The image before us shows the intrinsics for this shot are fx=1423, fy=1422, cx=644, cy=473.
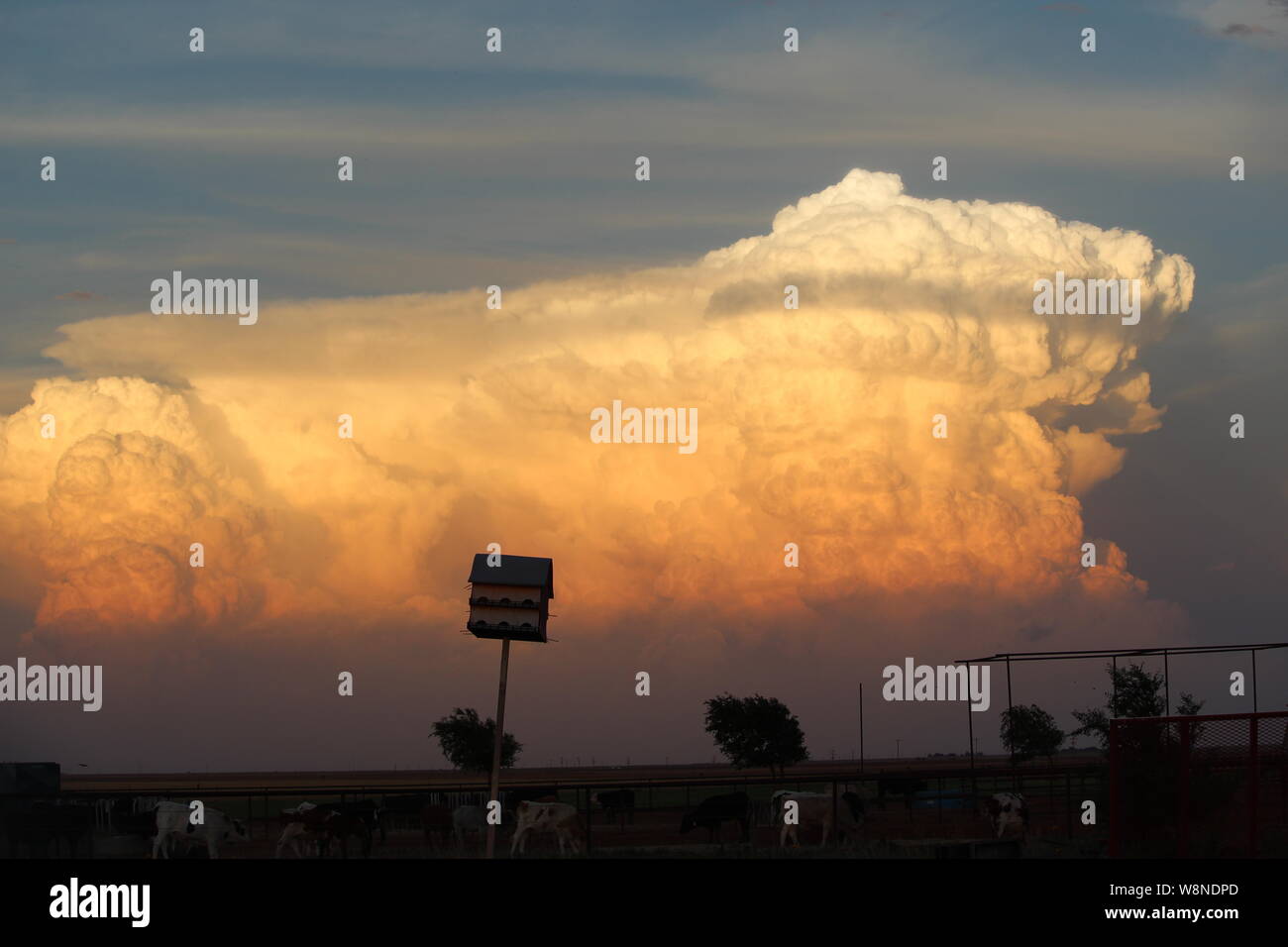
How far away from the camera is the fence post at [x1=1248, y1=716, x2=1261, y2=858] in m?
20.9

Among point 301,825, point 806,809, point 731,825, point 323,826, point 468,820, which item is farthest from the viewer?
point 731,825

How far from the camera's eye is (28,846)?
27.7 meters

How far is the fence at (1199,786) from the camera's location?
21.9 metres

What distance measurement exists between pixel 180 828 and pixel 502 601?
945 centimetres

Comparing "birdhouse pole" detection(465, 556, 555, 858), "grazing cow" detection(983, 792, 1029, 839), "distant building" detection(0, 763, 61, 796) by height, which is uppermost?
"birdhouse pole" detection(465, 556, 555, 858)

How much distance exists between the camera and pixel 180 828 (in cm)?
2775

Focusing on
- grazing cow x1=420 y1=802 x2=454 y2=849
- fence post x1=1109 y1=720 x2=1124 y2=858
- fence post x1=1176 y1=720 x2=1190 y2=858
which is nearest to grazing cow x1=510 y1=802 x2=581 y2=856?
grazing cow x1=420 y1=802 x2=454 y2=849

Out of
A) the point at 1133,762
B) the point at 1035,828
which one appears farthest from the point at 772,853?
the point at 1035,828

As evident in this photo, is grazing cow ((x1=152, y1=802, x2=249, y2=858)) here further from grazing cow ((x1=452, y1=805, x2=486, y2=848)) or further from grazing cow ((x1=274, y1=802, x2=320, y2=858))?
grazing cow ((x1=452, y1=805, x2=486, y2=848))

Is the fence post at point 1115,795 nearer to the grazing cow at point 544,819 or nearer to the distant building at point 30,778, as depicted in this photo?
the grazing cow at point 544,819

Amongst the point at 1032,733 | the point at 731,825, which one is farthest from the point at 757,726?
the point at 731,825

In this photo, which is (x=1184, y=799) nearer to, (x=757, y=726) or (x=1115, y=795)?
(x=1115, y=795)

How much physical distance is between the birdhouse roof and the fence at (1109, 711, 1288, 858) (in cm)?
981
